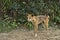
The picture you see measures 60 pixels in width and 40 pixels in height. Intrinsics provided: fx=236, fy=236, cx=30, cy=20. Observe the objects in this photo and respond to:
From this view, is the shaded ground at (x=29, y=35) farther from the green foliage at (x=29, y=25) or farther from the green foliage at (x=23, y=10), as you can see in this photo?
the green foliage at (x=23, y=10)

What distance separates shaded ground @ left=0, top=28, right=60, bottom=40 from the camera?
8812mm

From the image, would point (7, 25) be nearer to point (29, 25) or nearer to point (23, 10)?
A: point (29, 25)

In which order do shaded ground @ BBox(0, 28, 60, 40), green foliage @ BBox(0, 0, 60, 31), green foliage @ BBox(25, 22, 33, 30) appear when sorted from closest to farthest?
shaded ground @ BBox(0, 28, 60, 40)
green foliage @ BBox(25, 22, 33, 30)
green foliage @ BBox(0, 0, 60, 31)

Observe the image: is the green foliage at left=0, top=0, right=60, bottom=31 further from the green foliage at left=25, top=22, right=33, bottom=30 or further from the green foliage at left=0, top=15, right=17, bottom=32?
the green foliage at left=25, top=22, right=33, bottom=30

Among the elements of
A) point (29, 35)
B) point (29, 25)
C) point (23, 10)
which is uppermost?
point (23, 10)

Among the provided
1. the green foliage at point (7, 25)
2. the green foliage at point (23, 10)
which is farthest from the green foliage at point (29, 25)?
the green foliage at point (7, 25)

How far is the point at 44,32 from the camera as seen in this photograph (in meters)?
9.52

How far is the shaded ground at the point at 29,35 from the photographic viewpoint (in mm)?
8812

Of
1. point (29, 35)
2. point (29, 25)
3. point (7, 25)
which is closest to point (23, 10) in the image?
point (29, 25)

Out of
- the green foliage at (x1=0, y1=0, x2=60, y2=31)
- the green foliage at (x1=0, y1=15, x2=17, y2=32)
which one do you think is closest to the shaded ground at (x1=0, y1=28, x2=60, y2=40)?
the green foliage at (x1=0, y1=15, x2=17, y2=32)

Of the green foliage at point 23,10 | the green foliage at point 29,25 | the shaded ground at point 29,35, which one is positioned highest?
the green foliage at point 23,10

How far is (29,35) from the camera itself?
9117 millimetres

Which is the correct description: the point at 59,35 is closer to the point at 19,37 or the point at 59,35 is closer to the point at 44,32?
the point at 44,32

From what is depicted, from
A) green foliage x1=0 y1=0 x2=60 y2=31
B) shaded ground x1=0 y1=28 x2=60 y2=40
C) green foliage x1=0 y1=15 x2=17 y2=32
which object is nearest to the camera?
shaded ground x1=0 y1=28 x2=60 y2=40
